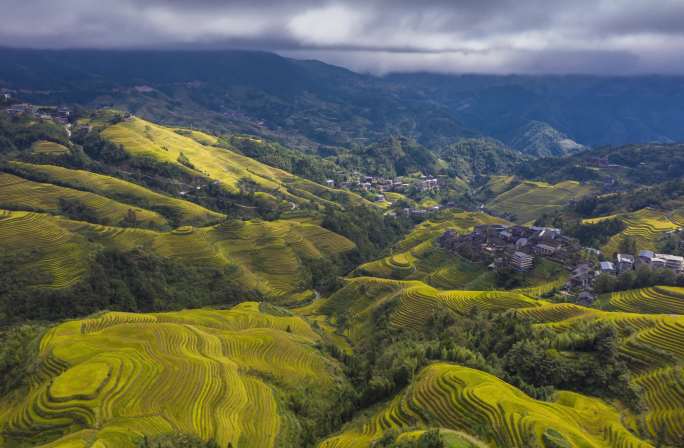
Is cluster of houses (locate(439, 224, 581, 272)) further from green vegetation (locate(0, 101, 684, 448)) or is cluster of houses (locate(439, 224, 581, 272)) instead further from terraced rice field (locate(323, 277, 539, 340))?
terraced rice field (locate(323, 277, 539, 340))

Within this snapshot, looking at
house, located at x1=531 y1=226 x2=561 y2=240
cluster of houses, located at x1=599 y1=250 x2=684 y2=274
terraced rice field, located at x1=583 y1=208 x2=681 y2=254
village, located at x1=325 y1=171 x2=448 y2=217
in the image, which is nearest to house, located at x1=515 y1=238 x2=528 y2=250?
house, located at x1=531 y1=226 x2=561 y2=240

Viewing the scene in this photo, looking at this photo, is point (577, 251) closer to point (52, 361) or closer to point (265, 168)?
point (52, 361)

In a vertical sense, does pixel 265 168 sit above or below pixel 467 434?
below

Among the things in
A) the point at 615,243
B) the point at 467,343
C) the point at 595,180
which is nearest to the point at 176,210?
the point at 467,343

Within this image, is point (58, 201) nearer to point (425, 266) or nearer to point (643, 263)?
point (425, 266)

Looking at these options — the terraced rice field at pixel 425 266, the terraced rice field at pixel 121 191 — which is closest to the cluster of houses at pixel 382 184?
the terraced rice field at pixel 425 266

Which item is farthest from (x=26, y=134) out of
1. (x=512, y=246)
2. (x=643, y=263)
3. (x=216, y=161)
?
(x=643, y=263)

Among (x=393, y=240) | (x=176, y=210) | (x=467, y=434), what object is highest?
(x=467, y=434)
